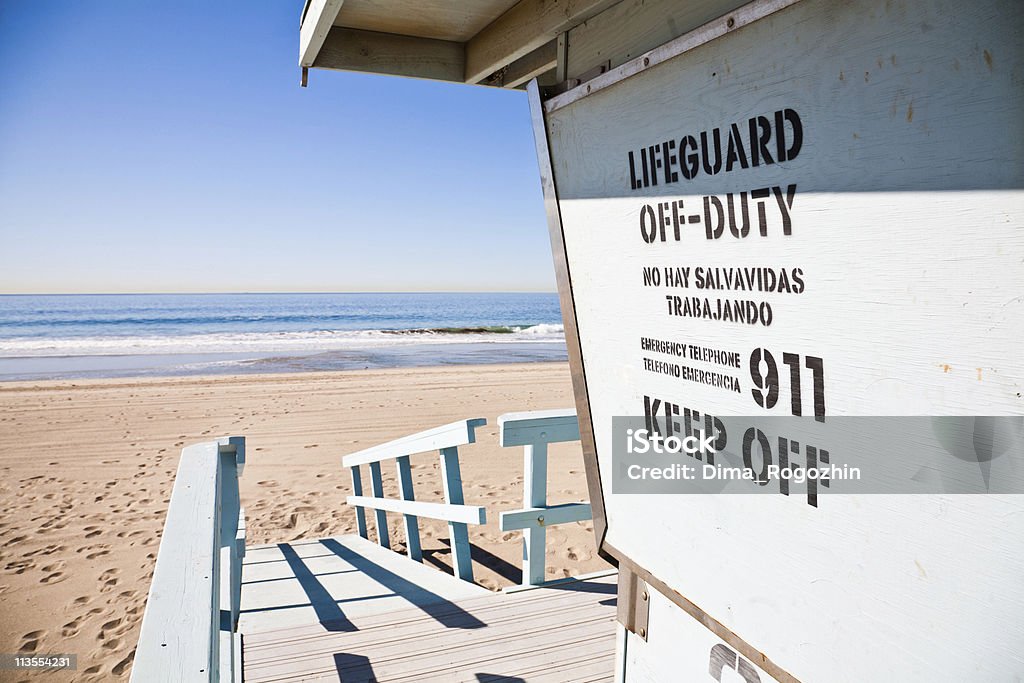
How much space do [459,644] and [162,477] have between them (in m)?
7.10

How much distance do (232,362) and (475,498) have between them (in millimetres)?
17086

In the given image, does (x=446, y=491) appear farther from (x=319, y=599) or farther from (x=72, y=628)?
(x=72, y=628)

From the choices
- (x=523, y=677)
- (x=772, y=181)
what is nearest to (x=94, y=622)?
(x=523, y=677)

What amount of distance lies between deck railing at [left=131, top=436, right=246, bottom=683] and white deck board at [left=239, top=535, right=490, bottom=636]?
1155 millimetres

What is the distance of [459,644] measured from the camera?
3.02 m

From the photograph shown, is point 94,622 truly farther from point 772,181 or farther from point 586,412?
point 772,181

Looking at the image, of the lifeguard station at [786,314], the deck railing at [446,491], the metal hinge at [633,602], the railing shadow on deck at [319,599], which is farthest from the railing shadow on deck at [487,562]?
the metal hinge at [633,602]

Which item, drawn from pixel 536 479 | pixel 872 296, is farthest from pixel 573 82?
pixel 536 479

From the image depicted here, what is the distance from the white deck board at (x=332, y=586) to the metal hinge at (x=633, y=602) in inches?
71.8

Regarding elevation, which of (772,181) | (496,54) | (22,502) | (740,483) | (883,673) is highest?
(496,54)

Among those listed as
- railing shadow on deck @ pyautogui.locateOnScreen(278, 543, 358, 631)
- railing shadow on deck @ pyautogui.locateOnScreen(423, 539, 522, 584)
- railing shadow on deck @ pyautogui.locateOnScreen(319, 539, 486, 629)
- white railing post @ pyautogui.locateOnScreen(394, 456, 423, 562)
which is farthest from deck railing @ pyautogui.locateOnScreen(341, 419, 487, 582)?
railing shadow on deck @ pyautogui.locateOnScreen(423, 539, 522, 584)

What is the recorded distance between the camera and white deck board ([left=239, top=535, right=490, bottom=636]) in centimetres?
353

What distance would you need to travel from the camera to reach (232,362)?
2197 cm

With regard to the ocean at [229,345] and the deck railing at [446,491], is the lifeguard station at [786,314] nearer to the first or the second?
the deck railing at [446,491]
